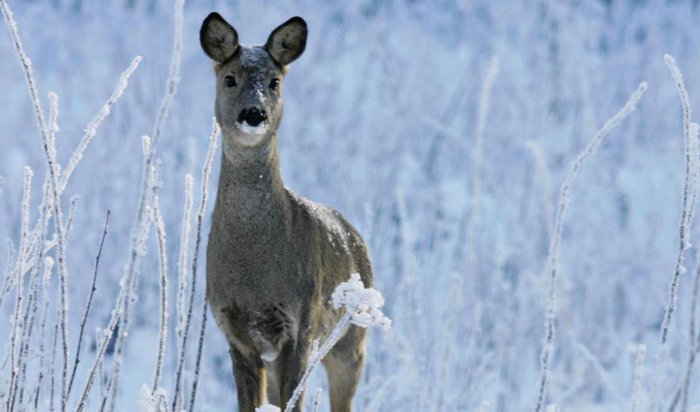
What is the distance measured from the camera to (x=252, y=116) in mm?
3594

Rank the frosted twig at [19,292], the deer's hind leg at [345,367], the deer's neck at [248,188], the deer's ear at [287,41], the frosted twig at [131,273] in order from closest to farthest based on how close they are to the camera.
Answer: the frosted twig at [131,273], the frosted twig at [19,292], the deer's neck at [248,188], the deer's ear at [287,41], the deer's hind leg at [345,367]

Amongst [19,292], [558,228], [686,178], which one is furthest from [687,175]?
[19,292]

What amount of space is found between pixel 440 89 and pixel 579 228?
2.64 meters

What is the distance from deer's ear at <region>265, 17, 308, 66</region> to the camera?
3973mm

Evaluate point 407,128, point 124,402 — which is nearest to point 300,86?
point 407,128

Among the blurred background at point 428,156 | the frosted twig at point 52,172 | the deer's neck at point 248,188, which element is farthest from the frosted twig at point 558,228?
the blurred background at point 428,156

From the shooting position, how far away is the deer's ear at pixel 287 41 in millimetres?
3973

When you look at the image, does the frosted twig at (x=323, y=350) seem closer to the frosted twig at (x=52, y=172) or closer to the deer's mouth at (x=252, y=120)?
the frosted twig at (x=52, y=172)

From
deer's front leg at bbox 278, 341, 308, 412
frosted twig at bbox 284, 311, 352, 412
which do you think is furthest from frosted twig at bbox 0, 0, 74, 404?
deer's front leg at bbox 278, 341, 308, 412

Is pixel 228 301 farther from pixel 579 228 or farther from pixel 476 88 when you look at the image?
pixel 476 88

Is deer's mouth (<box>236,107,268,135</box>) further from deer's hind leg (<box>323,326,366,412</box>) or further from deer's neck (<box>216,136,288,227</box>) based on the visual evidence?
Result: deer's hind leg (<box>323,326,366,412</box>)

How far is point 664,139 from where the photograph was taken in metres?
11.4

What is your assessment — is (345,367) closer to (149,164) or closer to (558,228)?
(558,228)

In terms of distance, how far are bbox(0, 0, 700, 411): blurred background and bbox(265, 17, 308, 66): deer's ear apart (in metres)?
2.41
